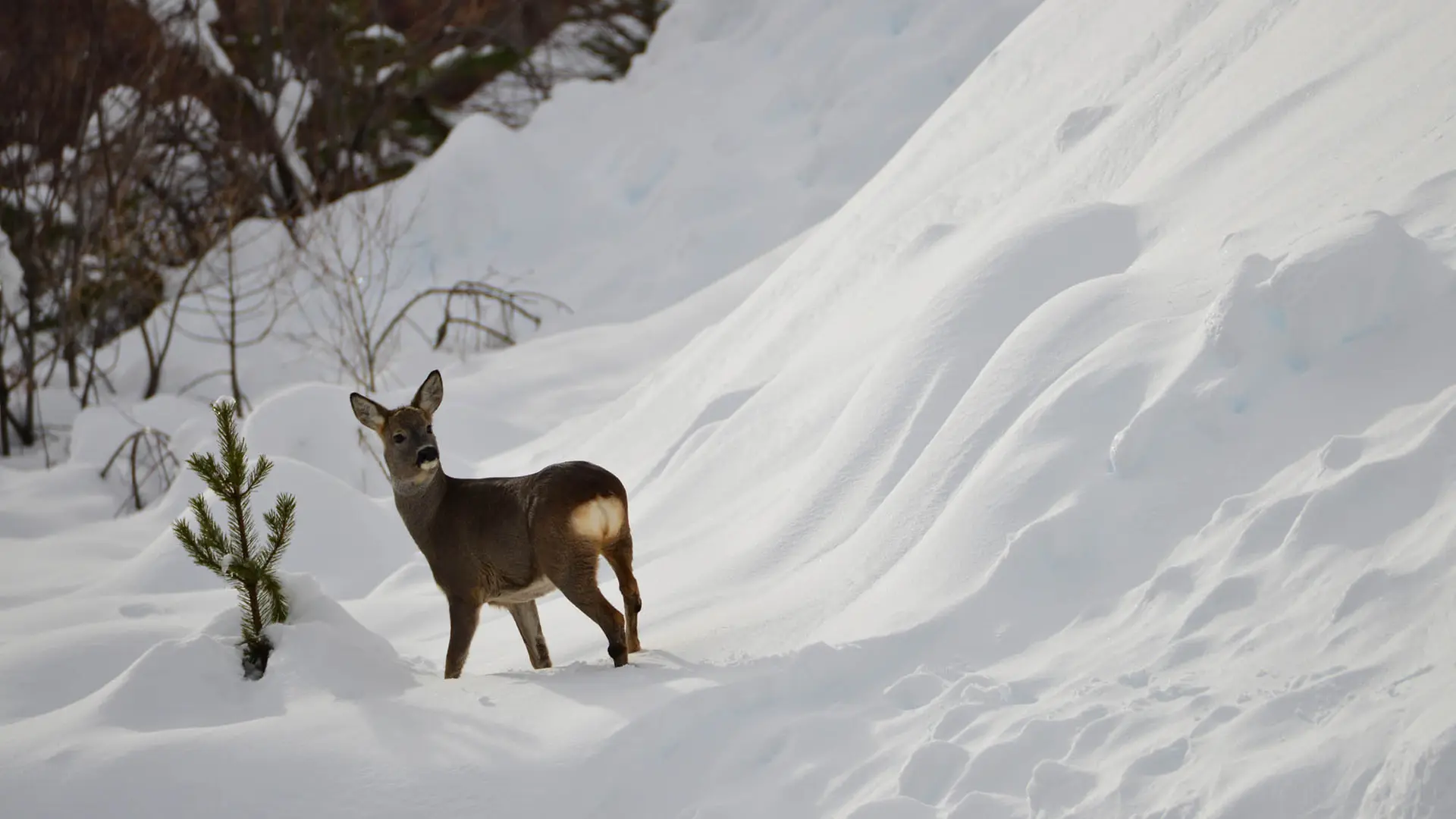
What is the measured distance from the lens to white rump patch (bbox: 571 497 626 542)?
445 centimetres

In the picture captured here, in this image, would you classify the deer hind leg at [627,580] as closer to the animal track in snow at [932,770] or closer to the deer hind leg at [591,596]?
the deer hind leg at [591,596]

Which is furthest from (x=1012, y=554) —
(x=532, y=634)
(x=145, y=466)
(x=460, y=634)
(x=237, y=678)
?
(x=145, y=466)

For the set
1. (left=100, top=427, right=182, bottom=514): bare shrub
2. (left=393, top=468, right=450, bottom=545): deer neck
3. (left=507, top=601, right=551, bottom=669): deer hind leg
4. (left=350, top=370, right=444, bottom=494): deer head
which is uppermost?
(left=100, top=427, right=182, bottom=514): bare shrub

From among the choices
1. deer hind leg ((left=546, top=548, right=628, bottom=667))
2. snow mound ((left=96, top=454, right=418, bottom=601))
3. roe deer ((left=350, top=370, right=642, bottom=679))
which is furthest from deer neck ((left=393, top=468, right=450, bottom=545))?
snow mound ((left=96, top=454, right=418, bottom=601))

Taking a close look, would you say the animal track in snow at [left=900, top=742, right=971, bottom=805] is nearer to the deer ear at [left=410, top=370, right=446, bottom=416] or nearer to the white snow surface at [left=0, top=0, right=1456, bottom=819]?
the white snow surface at [left=0, top=0, right=1456, bottom=819]

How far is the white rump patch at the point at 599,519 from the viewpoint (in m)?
4.45

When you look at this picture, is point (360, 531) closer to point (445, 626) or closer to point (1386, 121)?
point (445, 626)

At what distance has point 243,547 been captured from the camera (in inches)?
179

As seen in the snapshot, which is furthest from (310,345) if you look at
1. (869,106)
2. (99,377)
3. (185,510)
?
(869,106)

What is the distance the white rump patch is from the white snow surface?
1.55 feet

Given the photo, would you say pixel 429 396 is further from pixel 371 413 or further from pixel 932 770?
pixel 932 770

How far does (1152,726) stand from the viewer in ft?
10.7

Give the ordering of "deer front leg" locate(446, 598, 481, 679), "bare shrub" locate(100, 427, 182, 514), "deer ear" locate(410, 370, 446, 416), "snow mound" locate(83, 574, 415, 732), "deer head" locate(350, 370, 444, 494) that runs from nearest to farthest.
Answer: "snow mound" locate(83, 574, 415, 732)
"deer front leg" locate(446, 598, 481, 679)
"deer head" locate(350, 370, 444, 494)
"deer ear" locate(410, 370, 446, 416)
"bare shrub" locate(100, 427, 182, 514)

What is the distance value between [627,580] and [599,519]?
320 mm
